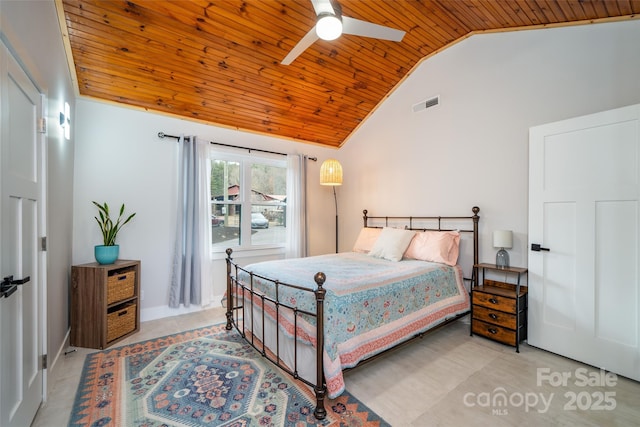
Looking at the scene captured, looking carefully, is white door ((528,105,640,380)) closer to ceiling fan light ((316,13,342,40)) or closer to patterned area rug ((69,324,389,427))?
patterned area rug ((69,324,389,427))

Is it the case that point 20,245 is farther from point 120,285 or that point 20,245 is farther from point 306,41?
point 306,41

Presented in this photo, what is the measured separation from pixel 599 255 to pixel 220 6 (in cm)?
405

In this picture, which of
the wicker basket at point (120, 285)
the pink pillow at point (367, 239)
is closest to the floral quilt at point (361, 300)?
the pink pillow at point (367, 239)

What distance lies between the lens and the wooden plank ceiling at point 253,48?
253cm

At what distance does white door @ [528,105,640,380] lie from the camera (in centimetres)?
223

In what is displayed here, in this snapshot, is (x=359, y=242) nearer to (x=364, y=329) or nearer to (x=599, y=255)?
(x=364, y=329)

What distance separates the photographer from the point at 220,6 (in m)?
2.55

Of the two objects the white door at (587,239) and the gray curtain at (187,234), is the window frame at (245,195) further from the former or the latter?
the white door at (587,239)

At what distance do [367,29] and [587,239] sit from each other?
104 inches

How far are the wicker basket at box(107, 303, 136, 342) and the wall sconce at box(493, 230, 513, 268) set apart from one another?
405cm

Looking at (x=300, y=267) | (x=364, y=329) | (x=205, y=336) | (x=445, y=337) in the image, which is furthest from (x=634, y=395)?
(x=205, y=336)

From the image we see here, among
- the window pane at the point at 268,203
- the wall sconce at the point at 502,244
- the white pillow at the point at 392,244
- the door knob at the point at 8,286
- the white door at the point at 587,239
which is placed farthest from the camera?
the window pane at the point at 268,203

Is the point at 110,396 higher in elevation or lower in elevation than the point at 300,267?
lower

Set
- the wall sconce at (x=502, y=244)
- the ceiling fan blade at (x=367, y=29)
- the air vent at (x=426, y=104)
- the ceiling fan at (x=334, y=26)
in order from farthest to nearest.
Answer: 1. the air vent at (x=426, y=104)
2. the wall sconce at (x=502, y=244)
3. the ceiling fan blade at (x=367, y=29)
4. the ceiling fan at (x=334, y=26)
